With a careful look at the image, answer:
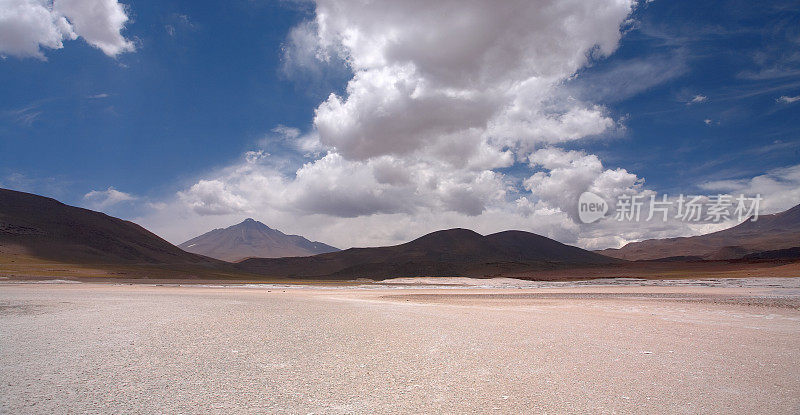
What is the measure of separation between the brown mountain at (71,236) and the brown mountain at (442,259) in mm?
27577

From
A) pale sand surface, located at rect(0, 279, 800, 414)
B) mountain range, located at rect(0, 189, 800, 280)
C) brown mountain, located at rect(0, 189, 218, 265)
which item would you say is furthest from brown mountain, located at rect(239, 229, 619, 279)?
pale sand surface, located at rect(0, 279, 800, 414)

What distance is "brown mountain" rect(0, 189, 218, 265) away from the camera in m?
101

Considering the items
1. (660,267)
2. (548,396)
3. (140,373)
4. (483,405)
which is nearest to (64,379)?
(140,373)

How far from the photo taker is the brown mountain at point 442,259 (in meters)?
99.3

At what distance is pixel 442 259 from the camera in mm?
130625

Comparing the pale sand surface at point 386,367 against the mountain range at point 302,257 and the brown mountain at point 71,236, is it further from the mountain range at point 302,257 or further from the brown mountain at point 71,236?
the brown mountain at point 71,236

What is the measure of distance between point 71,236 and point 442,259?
107953mm

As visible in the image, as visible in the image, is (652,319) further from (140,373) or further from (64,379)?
(64,379)

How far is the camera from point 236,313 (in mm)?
14523

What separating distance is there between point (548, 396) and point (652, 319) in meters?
11.4

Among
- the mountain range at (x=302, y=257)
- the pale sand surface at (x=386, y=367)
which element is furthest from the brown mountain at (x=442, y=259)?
the pale sand surface at (x=386, y=367)

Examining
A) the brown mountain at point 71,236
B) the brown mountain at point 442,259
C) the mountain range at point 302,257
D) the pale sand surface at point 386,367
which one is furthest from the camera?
→ the brown mountain at point 71,236

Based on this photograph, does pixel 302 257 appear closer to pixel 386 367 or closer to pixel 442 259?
pixel 442 259

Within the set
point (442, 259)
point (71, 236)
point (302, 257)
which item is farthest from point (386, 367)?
point (71, 236)
